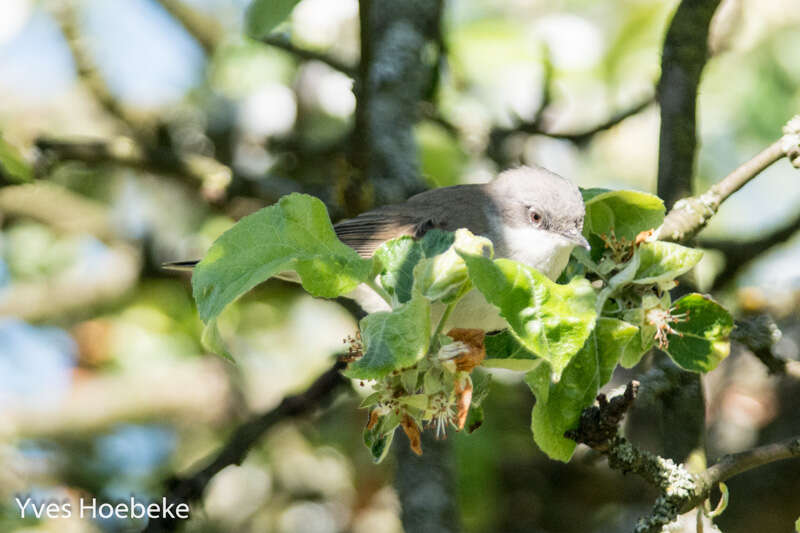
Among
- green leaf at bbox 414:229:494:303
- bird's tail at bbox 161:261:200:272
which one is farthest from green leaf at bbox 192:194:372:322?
bird's tail at bbox 161:261:200:272

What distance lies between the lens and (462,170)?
16.5 ft

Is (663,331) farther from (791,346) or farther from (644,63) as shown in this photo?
(644,63)

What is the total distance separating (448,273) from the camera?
1.52 meters

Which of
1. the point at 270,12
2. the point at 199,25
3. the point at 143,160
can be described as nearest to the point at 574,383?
the point at 270,12

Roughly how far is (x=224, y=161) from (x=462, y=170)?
4.77ft

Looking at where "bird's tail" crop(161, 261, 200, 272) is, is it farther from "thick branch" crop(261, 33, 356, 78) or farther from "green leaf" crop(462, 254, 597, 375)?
"green leaf" crop(462, 254, 597, 375)

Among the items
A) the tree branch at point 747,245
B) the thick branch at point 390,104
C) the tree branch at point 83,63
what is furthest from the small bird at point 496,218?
the tree branch at point 83,63

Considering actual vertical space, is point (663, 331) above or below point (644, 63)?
above

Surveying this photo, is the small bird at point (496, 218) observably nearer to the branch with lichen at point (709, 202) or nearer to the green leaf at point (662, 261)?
the branch with lichen at point (709, 202)

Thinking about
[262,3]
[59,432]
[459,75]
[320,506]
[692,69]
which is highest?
[262,3]

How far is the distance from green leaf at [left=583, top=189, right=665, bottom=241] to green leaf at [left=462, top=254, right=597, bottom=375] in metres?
0.56

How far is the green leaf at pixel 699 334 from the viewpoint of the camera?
1.92m

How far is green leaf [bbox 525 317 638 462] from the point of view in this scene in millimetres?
1694

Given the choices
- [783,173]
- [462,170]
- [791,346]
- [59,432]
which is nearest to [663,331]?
[791,346]
